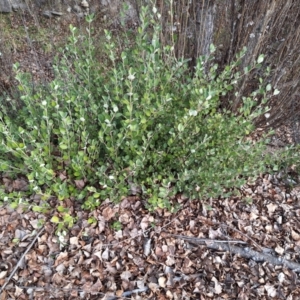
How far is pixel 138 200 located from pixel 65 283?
0.79m

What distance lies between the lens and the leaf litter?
2.05 metres

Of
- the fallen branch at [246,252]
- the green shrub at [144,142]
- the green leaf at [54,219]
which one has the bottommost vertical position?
the fallen branch at [246,252]

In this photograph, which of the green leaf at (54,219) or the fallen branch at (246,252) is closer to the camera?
the green leaf at (54,219)

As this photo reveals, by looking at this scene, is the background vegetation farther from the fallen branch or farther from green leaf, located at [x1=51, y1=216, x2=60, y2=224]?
the fallen branch

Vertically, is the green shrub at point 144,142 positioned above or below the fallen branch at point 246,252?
above

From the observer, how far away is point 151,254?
7.32 ft

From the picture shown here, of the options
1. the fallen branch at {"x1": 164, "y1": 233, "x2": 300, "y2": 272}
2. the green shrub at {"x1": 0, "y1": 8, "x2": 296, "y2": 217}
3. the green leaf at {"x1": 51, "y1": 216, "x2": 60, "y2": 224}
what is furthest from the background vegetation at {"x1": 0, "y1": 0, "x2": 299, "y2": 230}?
the fallen branch at {"x1": 164, "y1": 233, "x2": 300, "y2": 272}

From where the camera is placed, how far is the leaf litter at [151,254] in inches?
80.9

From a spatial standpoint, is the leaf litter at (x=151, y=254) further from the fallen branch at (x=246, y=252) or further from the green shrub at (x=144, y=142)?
the green shrub at (x=144, y=142)

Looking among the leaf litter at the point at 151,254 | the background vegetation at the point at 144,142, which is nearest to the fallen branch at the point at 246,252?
the leaf litter at the point at 151,254

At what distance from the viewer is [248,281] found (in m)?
2.20

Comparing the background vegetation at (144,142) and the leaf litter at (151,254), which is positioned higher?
A: the background vegetation at (144,142)

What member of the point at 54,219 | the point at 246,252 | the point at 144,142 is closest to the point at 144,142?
the point at 144,142

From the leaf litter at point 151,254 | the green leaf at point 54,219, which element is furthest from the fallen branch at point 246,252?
the green leaf at point 54,219
